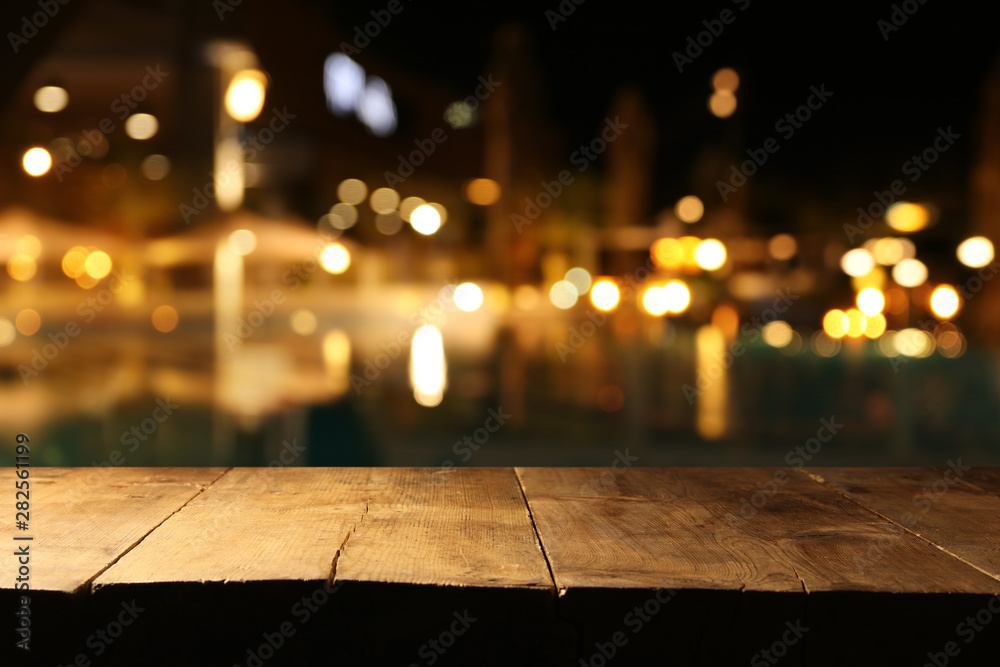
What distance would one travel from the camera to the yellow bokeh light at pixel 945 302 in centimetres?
1509

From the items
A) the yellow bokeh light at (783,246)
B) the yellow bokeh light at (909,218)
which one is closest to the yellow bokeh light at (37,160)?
the yellow bokeh light at (783,246)

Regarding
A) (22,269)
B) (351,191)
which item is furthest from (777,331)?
(22,269)

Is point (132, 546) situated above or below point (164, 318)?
above

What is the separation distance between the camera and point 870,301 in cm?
1582

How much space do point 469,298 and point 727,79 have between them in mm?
6843

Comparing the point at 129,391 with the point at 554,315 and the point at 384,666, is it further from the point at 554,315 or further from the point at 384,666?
the point at 554,315

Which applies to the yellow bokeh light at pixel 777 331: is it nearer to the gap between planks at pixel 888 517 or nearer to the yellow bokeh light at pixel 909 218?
the yellow bokeh light at pixel 909 218

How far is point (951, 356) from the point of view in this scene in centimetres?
1275

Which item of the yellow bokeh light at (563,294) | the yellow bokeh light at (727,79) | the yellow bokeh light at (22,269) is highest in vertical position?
the yellow bokeh light at (727,79)

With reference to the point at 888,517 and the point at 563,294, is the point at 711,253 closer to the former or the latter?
the point at 563,294

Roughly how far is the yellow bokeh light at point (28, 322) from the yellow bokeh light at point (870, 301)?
13.9 meters

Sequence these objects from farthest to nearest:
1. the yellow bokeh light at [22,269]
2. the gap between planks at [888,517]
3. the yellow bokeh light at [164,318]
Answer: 1. the yellow bokeh light at [22,269]
2. the yellow bokeh light at [164,318]
3. the gap between planks at [888,517]

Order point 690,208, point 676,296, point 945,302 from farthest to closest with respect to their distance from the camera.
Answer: point 690,208, point 676,296, point 945,302

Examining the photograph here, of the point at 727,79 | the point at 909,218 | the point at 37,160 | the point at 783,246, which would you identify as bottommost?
the point at 783,246
